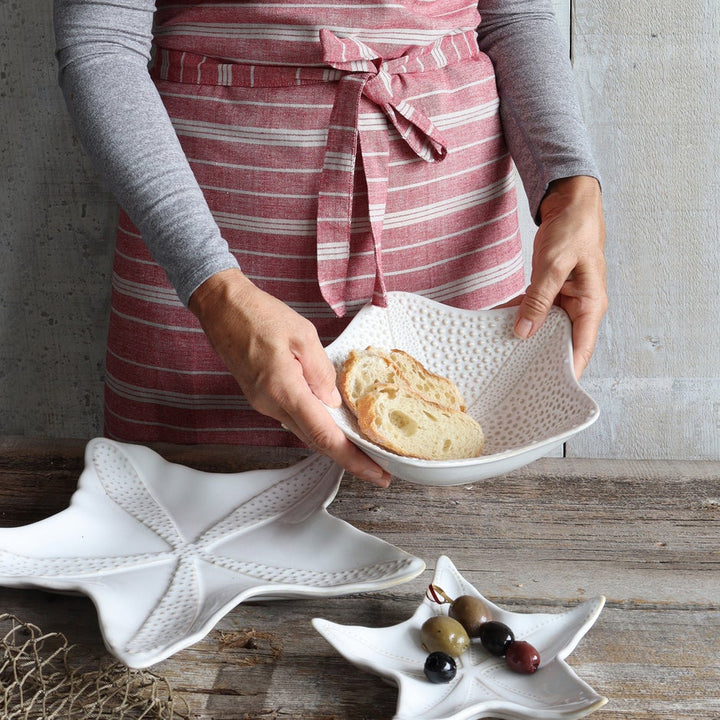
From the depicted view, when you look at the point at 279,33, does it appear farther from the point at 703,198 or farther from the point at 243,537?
the point at 703,198

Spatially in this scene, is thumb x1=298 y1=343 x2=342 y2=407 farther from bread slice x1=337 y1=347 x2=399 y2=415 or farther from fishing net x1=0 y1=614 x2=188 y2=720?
fishing net x1=0 y1=614 x2=188 y2=720

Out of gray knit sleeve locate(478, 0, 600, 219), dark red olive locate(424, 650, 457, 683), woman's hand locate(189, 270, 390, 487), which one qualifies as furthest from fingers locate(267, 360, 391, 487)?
gray knit sleeve locate(478, 0, 600, 219)

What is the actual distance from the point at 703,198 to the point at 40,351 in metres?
1.45

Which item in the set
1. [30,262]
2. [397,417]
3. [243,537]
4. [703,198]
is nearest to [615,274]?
[703,198]

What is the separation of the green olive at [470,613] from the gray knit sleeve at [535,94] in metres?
0.63

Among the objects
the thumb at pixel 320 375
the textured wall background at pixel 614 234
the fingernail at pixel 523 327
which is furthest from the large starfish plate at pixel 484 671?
the textured wall background at pixel 614 234

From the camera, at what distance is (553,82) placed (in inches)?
49.7

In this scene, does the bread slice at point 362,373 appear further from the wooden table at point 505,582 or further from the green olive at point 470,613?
the green olive at point 470,613

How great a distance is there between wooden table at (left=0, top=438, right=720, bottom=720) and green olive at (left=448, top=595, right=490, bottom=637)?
75 mm

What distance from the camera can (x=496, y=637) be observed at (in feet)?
2.60

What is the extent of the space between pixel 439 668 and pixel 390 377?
389mm

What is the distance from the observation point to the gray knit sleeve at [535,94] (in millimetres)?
1206

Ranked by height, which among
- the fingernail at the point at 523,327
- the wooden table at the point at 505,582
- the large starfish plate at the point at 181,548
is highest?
the fingernail at the point at 523,327

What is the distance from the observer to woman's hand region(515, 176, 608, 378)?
1090 mm
